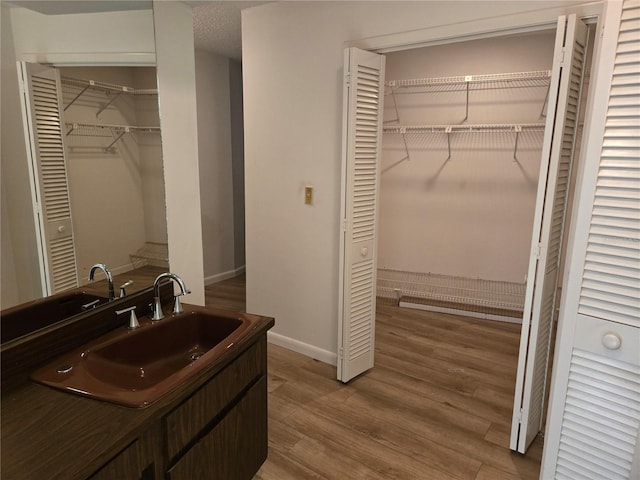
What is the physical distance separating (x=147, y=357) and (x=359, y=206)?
1.55 meters

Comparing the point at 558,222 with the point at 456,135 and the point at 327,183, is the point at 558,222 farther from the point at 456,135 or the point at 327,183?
the point at 456,135

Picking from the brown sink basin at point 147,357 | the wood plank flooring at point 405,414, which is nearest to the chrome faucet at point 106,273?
the brown sink basin at point 147,357

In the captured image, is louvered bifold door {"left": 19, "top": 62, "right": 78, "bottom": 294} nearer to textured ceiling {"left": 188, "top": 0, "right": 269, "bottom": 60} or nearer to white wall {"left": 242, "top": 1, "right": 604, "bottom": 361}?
textured ceiling {"left": 188, "top": 0, "right": 269, "bottom": 60}

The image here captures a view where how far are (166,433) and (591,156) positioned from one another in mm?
1777

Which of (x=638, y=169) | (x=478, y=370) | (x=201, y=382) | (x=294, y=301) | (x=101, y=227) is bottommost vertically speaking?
(x=478, y=370)

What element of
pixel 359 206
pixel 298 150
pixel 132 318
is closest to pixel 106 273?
pixel 132 318

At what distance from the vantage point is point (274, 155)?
10.4 ft

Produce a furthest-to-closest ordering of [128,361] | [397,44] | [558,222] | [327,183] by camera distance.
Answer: [327,183], [397,44], [558,222], [128,361]

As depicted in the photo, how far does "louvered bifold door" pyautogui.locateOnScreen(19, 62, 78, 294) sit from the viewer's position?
4.44 feet

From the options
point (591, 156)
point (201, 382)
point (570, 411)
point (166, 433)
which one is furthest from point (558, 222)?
point (166, 433)

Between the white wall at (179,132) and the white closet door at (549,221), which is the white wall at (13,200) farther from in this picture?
the white closet door at (549,221)

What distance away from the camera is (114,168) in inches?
68.2

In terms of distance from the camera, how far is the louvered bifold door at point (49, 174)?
1353 mm

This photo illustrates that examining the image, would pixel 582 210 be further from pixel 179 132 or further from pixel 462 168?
pixel 462 168
